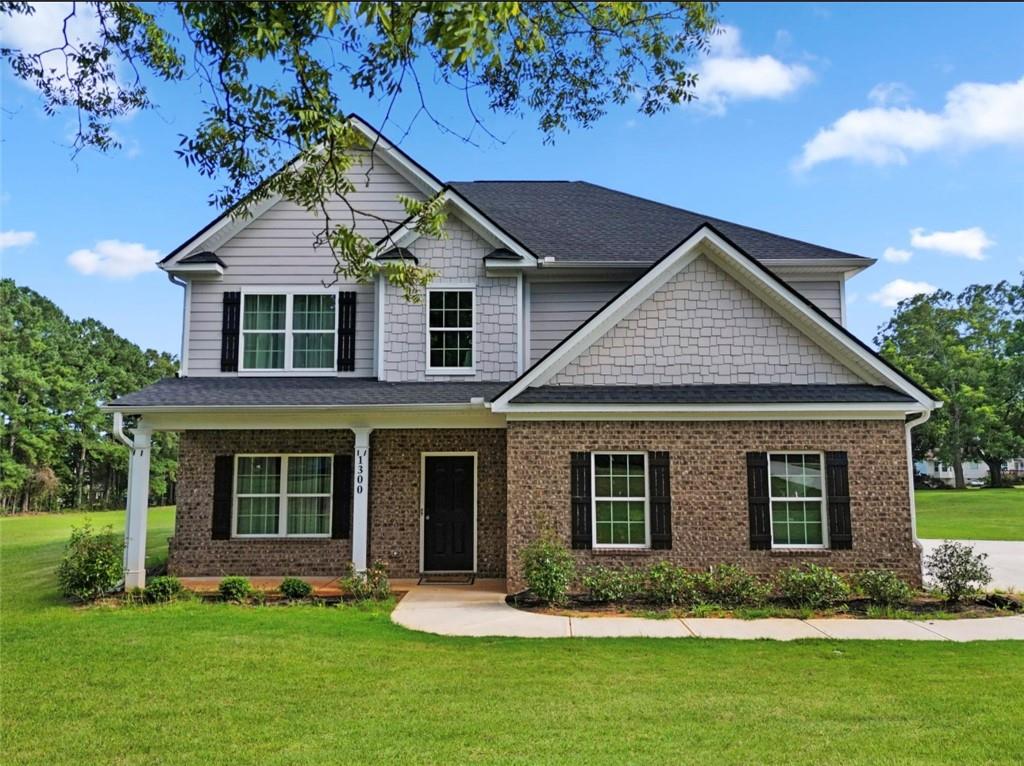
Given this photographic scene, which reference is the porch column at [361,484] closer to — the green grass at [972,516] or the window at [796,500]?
the window at [796,500]

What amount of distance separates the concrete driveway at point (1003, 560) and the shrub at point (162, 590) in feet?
42.0

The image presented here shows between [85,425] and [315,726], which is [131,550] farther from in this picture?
[85,425]

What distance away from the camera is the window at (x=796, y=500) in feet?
35.1

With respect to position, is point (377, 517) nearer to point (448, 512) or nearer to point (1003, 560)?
point (448, 512)

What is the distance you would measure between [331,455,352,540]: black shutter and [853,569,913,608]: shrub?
8.58 meters

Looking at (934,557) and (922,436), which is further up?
(922,436)

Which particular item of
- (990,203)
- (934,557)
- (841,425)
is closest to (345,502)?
(841,425)

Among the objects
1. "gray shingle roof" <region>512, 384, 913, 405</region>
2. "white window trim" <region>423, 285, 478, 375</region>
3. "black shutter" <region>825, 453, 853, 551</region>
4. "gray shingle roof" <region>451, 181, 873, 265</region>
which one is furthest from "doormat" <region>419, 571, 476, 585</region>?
"gray shingle roof" <region>451, 181, 873, 265</region>

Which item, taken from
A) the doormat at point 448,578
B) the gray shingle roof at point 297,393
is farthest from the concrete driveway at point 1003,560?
the gray shingle roof at point 297,393

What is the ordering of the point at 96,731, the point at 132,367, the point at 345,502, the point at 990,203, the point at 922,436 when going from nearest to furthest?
the point at 96,731, the point at 990,203, the point at 345,502, the point at 922,436, the point at 132,367

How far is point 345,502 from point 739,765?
30.5 ft

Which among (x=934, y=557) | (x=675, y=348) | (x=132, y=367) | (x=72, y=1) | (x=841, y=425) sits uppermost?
(x=132, y=367)

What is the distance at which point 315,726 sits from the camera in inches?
207

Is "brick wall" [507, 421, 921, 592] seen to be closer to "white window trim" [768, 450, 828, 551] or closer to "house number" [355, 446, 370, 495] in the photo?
"white window trim" [768, 450, 828, 551]
